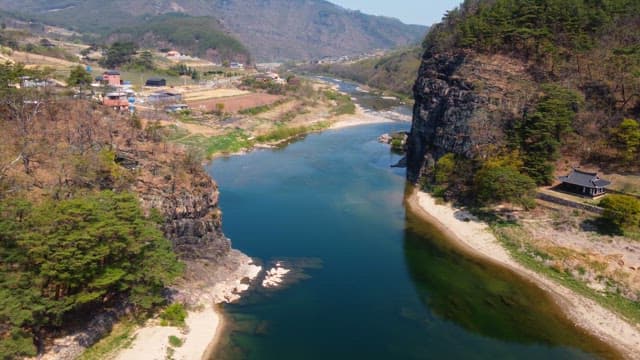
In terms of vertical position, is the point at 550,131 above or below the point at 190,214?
above

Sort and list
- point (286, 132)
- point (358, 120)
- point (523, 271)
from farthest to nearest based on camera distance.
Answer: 1. point (358, 120)
2. point (286, 132)
3. point (523, 271)

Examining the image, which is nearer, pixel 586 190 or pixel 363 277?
pixel 363 277

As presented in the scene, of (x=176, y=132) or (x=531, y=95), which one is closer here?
(x=531, y=95)

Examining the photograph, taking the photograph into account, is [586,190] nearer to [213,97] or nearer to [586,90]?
[586,90]

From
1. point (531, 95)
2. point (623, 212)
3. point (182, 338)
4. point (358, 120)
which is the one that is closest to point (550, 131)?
point (531, 95)

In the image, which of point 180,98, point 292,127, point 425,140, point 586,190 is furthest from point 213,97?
point 586,190

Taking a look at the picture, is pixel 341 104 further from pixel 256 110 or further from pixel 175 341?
pixel 175 341

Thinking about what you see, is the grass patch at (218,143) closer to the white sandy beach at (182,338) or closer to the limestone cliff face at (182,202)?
the limestone cliff face at (182,202)

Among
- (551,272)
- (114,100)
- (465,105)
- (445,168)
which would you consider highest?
(465,105)
